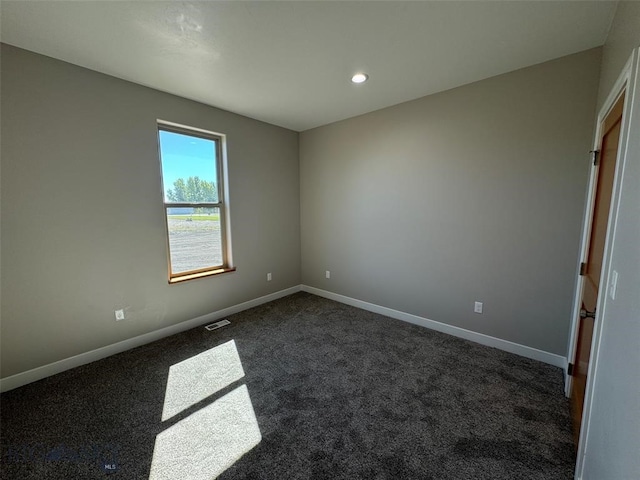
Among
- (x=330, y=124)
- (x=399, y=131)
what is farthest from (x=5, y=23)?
(x=399, y=131)

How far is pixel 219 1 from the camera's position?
154 cm

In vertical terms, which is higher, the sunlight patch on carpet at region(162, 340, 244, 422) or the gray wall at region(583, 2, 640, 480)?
the gray wall at region(583, 2, 640, 480)

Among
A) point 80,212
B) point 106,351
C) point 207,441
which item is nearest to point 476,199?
point 207,441

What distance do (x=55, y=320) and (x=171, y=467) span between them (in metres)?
1.75

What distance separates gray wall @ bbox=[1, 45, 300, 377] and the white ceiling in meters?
0.27

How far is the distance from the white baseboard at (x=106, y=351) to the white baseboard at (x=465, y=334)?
157 cm

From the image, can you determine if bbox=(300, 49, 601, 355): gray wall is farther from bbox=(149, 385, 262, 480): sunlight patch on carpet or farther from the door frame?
bbox=(149, 385, 262, 480): sunlight patch on carpet

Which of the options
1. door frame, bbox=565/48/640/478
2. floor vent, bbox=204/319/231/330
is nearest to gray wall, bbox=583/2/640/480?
door frame, bbox=565/48/640/478

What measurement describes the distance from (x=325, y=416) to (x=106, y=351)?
7.25 ft

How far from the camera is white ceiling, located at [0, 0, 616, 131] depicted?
5.26 feet

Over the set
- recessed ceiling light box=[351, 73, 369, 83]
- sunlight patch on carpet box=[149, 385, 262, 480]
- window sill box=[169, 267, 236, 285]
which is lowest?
sunlight patch on carpet box=[149, 385, 262, 480]

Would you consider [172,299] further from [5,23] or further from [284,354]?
[5,23]

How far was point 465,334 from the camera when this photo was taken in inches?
111

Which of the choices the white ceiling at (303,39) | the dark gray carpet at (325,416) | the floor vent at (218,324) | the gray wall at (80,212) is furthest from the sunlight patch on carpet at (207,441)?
the white ceiling at (303,39)
